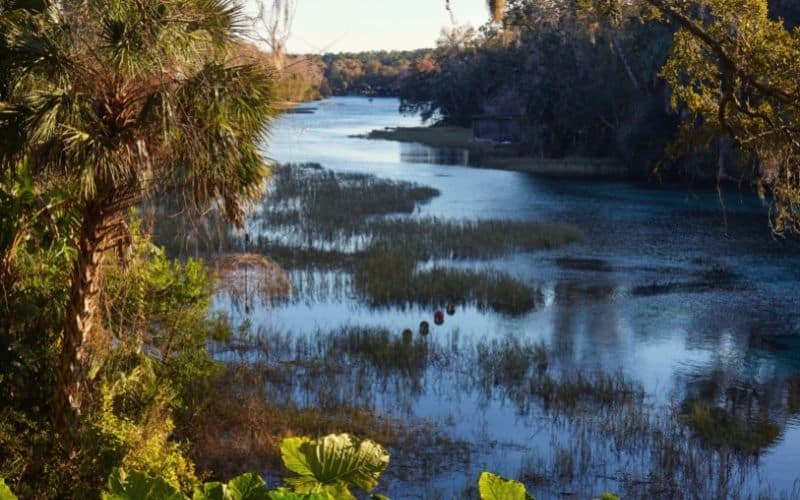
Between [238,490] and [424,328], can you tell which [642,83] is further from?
[238,490]

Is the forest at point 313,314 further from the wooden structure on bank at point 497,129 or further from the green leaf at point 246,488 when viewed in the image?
the wooden structure on bank at point 497,129

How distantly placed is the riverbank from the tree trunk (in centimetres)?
4948

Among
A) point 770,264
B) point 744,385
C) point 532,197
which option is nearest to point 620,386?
point 744,385

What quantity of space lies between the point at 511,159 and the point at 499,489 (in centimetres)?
6549

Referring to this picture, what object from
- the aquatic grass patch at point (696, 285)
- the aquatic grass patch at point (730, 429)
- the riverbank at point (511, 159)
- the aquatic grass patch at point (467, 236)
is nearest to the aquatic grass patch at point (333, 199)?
the aquatic grass patch at point (467, 236)

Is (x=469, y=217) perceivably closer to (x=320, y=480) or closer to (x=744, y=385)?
(x=744, y=385)

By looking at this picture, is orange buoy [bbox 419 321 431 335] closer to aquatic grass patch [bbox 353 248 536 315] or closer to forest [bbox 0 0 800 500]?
forest [bbox 0 0 800 500]

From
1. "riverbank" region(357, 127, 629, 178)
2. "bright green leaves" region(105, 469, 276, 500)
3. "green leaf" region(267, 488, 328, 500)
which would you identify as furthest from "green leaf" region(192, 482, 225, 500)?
"riverbank" region(357, 127, 629, 178)

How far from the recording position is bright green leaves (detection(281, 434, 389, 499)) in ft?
11.5

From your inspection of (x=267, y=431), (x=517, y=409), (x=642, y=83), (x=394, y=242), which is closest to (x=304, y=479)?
(x=267, y=431)

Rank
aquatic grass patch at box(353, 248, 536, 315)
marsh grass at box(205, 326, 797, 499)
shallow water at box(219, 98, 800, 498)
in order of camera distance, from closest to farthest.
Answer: marsh grass at box(205, 326, 797, 499)
shallow water at box(219, 98, 800, 498)
aquatic grass patch at box(353, 248, 536, 315)

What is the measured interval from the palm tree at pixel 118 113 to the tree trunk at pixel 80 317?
1 centimetres

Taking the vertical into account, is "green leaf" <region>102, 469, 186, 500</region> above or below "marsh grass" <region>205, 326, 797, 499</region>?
above

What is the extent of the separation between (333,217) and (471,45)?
241ft
